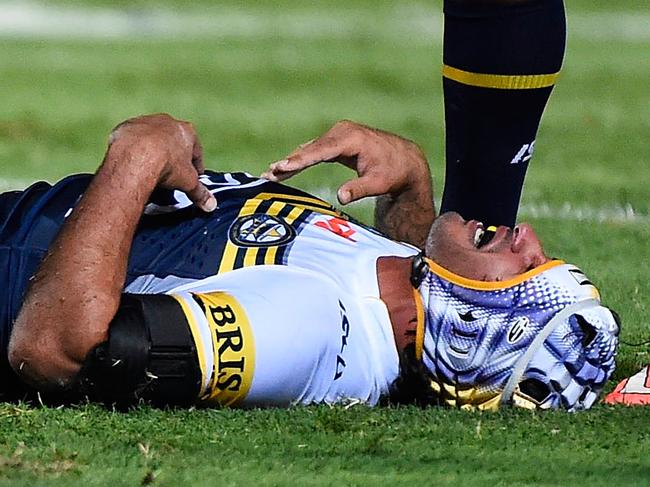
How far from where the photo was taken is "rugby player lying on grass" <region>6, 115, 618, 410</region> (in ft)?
13.0

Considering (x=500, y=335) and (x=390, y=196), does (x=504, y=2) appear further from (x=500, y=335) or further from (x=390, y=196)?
(x=500, y=335)

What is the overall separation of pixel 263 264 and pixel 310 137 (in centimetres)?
548

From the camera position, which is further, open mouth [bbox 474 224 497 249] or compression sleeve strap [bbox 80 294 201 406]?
open mouth [bbox 474 224 497 249]

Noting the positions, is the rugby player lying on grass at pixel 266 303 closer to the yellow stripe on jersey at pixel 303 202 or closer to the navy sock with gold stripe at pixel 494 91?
the yellow stripe on jersey at pixel 303 202

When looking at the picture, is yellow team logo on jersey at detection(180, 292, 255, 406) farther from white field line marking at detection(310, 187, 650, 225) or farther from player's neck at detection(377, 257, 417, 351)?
white field line marking at detection(310, 187, 650, 225)

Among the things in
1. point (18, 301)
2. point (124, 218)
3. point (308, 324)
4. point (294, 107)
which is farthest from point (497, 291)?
point (294, 107)

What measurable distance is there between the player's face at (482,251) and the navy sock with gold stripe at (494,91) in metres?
0.59

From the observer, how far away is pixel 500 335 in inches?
162

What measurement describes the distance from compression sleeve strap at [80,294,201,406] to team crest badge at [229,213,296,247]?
0.37 meters

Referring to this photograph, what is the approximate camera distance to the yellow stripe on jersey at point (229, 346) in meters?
3.95

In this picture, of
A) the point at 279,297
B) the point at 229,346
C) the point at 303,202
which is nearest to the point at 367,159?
the point at 303,202

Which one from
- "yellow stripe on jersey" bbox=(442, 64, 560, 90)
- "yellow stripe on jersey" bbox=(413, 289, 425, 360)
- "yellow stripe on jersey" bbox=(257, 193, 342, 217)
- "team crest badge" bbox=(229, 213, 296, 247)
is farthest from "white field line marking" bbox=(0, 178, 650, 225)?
"yellow stripe on jersey" bbox=(413, 289, 425, 360)

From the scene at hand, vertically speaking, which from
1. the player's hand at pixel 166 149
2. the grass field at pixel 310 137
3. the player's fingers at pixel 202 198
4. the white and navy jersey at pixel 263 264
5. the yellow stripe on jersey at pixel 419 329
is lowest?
the grass field at pixel 310 137

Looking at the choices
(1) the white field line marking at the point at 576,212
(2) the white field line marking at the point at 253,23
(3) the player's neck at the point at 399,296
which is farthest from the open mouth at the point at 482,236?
(2) the white field line marking at the point at 253,23
